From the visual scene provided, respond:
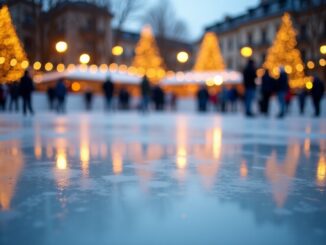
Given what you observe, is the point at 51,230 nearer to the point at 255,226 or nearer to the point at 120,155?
the point at 255,226

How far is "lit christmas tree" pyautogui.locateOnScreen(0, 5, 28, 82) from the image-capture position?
4.50m

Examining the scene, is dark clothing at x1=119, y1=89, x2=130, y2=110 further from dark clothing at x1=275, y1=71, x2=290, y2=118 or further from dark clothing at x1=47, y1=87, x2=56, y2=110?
dark clothing at x1=275, y1=71, x2=290, y2=118

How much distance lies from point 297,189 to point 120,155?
1650 millimetres

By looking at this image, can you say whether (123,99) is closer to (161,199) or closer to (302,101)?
(302,101)

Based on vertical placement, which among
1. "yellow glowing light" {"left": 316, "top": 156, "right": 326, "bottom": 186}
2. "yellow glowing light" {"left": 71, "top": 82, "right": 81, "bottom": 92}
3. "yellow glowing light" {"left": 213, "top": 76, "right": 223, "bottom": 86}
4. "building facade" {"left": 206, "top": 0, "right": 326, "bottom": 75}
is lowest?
"yellow glowing light" {"left": 316, "top": 156, "right": 326, "bottom": 186}

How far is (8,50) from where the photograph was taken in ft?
15.1

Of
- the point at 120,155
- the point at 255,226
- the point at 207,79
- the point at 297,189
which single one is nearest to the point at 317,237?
the point at 255,226

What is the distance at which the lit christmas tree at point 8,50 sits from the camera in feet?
14.8

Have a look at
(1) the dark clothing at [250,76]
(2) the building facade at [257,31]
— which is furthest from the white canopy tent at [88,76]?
(1) the dark clothing at [250,76]

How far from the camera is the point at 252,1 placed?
50938mm

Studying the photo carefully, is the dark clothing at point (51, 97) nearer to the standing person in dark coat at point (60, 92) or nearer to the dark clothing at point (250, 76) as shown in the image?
the standing person in dark coat at point (60, 92)

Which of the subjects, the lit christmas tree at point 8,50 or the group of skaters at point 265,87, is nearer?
the lit christmas tree at point 8,50

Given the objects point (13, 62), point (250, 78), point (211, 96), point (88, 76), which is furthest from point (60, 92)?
point (13, 62)

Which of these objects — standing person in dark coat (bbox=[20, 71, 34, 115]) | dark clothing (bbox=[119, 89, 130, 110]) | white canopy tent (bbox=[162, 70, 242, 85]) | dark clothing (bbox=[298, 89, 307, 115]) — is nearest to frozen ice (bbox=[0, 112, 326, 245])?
standing person in dark coat (bbox=[20, 71, 34, 115])
